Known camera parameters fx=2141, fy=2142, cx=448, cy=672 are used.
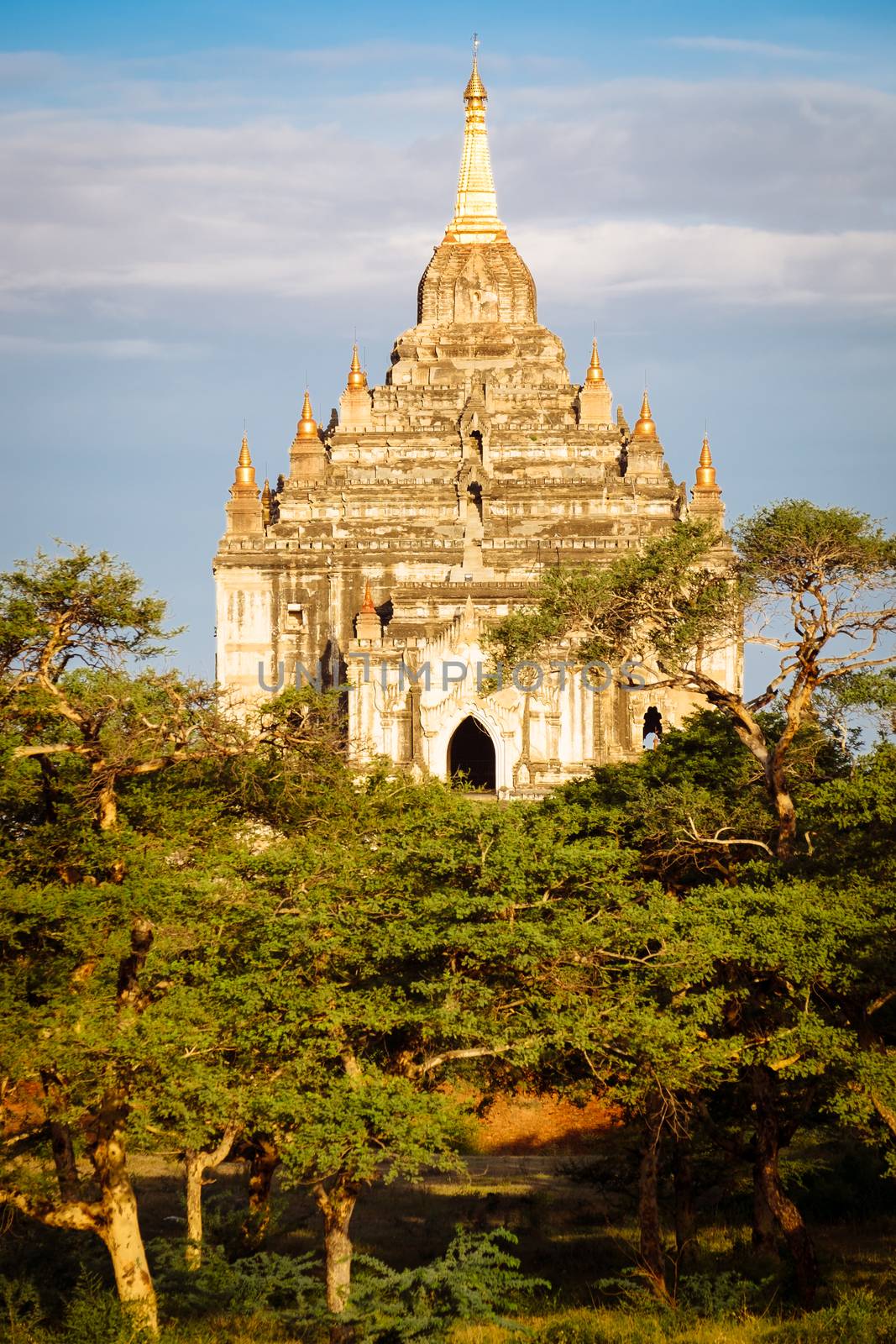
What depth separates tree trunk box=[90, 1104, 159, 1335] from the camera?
24.8 metres

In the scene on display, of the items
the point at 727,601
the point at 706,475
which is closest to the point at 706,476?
the point at 706,475

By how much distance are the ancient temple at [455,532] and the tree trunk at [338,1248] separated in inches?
980

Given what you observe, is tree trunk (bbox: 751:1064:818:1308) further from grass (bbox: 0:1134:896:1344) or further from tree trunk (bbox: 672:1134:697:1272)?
tree trunk (bbox: 672:1134:697:1272)

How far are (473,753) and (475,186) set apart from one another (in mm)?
23725

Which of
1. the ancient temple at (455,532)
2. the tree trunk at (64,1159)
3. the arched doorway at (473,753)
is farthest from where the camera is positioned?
the arched doorway at (473,753)

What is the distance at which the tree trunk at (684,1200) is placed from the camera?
97.1ft

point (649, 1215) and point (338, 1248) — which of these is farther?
point (649, 1215)

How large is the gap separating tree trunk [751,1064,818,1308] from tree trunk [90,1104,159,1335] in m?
7.58

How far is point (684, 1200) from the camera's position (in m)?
31.0

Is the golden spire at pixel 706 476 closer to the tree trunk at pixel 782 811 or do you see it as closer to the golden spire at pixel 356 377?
the golden spire at pixel 356 377

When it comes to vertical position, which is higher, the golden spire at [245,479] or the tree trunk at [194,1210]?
the golden spire at [245,479]

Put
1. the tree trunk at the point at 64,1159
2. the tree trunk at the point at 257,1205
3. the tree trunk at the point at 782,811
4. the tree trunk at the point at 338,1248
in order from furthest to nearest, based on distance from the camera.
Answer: the tree trunk at the point at 257,1205 < the tree trunk at the point at 782,811 < the tree trunk at the point at 64,1159 < the tree trunk at the point at 338,1248

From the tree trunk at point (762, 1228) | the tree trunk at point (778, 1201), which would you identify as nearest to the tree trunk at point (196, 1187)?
the tree trunk at point (778, 1201)

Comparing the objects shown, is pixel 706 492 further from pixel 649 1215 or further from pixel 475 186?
pixel 649 1215
